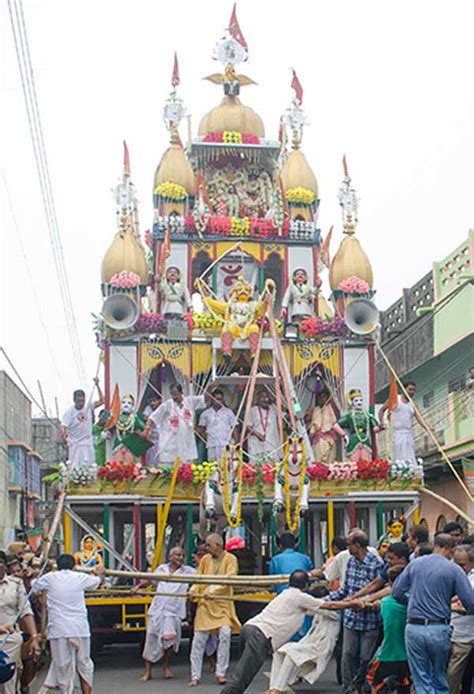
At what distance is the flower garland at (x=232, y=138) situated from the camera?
23.8 meters

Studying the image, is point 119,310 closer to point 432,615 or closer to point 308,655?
point 308,655

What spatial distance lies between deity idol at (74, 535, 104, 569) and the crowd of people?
3.43m

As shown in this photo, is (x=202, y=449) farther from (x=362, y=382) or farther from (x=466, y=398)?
(x=466, y=398)

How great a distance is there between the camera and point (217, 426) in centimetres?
1930

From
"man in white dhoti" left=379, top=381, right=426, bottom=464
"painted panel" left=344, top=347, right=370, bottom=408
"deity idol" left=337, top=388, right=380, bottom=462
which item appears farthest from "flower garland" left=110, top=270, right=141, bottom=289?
"man in white dhoti" left=379, top=381, right=426, bottom=464

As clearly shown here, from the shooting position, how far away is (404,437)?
18609 mm

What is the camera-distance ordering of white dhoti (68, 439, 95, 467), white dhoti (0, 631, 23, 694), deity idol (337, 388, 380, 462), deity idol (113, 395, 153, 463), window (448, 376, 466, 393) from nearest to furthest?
white dhoti (0, 631, 23, 694)
white dhoti (68, 439, 95, 467)
deity idol (113, 395, 153, 463)
deity idol (337, 388, 380, 462)
window (448, 376, 466, 393)

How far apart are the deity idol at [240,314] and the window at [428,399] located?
10.6m

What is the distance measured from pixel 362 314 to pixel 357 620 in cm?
1134

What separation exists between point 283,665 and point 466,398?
15185 mm

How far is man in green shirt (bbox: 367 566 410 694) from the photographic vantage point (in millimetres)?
9234

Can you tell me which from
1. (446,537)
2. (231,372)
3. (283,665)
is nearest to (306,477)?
(231,372)

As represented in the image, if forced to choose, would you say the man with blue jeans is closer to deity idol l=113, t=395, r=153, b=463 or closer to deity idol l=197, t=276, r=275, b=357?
deity idol l=113, t=395, r=153, b=463

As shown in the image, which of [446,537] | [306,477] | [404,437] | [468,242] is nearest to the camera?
[446,537]
